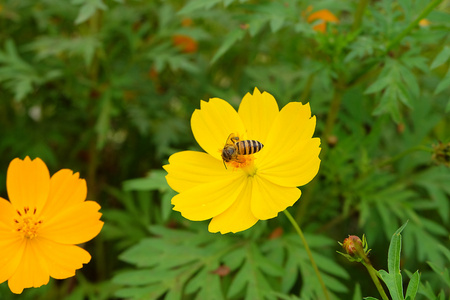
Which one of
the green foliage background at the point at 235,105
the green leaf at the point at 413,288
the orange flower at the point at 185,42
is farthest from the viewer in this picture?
the orange flower at the point at 185,42

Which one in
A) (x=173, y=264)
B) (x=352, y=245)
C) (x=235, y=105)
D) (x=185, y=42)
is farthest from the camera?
(x=185, y=42)

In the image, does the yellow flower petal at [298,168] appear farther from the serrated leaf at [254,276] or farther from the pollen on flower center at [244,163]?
the serrated leaf at [254,276]

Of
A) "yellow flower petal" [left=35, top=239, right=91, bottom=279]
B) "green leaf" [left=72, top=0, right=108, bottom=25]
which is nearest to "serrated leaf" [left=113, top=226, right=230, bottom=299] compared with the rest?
"yellow flower petal" [left=35, top=239, right=91, bottom=279]

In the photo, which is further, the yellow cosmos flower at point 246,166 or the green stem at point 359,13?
the green stem at point 359,13

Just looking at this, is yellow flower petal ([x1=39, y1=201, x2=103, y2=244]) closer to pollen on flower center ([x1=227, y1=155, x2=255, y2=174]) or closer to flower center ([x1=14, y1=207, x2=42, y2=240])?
flower center ([x1=14, y1=207, x2=42, y2=240])

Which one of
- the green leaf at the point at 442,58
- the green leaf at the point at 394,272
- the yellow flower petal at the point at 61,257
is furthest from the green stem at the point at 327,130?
the yellow flower petal at the point at 61,257

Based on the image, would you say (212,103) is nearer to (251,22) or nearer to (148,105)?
(251,22)

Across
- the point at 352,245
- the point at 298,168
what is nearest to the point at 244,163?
the point at 298,168

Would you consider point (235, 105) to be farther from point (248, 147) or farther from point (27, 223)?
point (27, 223)
